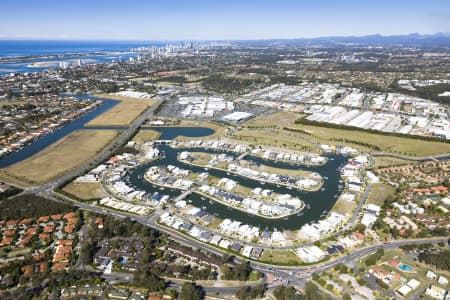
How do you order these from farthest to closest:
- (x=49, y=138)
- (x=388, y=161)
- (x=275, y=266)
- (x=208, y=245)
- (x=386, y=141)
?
(x=49, y=138) < (x=386, y=141) < (x=388, y=161) < (x=208, y=245) < (x=275, y=266)

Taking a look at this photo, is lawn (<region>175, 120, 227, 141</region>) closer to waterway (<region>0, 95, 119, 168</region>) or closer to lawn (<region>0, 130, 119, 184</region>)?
lawn (<region>0, 130, 119, 184</region>)

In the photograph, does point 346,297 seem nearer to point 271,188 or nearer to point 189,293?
point 189,293

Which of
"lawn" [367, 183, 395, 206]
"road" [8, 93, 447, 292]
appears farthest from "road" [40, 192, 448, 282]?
"lawn" [367, 183, 395, 206]

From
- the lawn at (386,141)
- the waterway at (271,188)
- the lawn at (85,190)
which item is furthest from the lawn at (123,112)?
the lawn at (386,141)

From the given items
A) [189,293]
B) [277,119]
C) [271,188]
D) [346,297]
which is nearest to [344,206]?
[271,188]

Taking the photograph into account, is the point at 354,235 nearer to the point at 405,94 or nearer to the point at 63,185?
the point at 63,185

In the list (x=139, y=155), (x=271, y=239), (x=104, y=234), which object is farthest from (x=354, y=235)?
(x=139, y=155)
